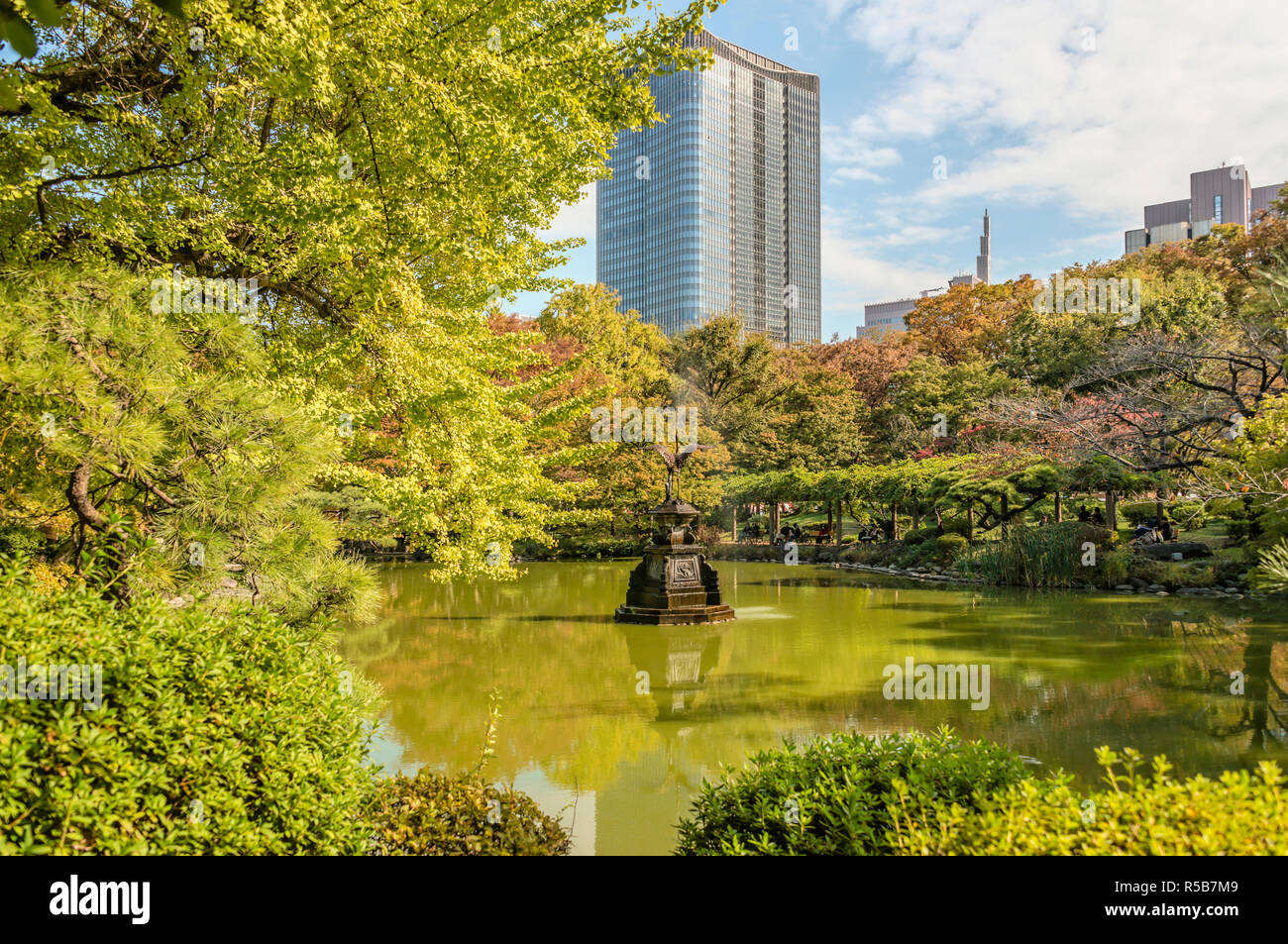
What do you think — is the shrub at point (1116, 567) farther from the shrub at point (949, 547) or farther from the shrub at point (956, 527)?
the shrub at point (956, 527)

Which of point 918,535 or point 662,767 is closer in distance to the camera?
point 662,767

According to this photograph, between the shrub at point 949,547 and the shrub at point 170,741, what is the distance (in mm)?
18486

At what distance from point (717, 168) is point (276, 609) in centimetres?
4984

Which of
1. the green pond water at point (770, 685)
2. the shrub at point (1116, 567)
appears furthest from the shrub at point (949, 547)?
the green pond water at point (770, 685)

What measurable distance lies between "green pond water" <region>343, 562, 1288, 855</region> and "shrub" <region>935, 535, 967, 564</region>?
181 inches

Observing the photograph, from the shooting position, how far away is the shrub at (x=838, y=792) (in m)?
2.54

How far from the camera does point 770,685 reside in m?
8.00

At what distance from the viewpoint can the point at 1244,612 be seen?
1178 cm

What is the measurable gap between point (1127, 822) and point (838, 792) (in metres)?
0.86

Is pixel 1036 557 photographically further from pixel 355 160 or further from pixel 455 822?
pixel 455 822

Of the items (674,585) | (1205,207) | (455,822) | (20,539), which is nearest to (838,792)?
(455,822)

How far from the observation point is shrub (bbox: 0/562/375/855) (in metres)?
2.15
